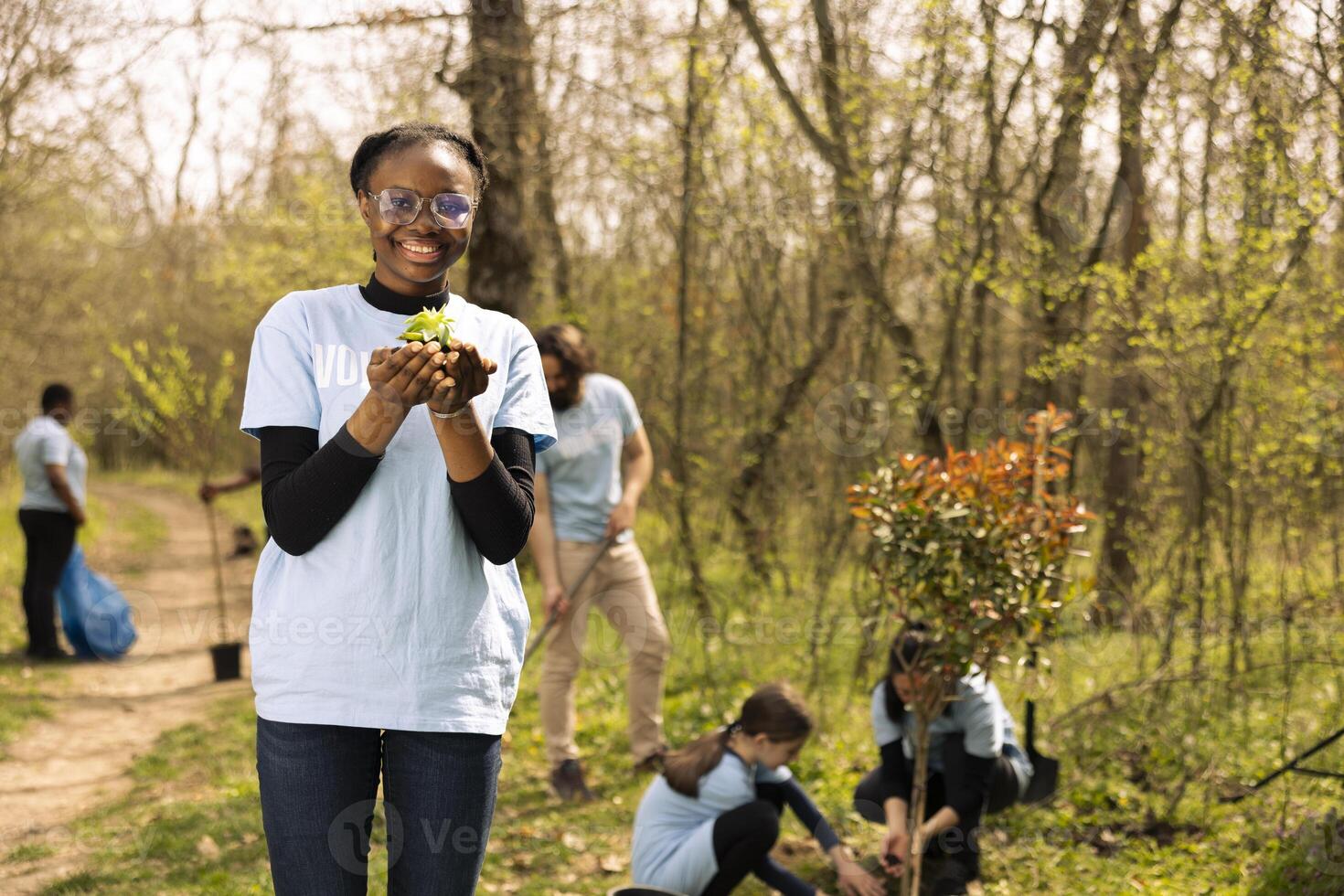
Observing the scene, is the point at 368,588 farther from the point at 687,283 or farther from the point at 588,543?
the point at 687,283

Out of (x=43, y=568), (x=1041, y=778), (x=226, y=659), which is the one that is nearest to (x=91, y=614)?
(x=43, y=568)

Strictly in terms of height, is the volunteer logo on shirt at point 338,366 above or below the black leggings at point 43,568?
above

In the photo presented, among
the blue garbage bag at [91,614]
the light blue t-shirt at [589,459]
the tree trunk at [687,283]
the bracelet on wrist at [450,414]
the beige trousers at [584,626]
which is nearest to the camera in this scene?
the bracelet on wrist at [450,414]

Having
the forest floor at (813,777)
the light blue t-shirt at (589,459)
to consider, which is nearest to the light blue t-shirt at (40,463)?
the forest floor at (813,777)

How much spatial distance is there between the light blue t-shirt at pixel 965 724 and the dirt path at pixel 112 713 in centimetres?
291

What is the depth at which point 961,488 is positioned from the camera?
377cm

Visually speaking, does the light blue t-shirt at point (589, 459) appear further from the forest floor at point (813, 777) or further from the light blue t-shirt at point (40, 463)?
the light blue t-shirt at point (40, 463)

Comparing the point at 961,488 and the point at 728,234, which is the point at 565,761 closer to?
the point at 961,488

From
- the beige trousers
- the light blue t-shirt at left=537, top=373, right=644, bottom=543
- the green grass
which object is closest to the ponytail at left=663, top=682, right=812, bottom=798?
the beige trousers

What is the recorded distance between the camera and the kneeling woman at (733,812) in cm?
397

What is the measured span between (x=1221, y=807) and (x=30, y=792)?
5084 millimetres

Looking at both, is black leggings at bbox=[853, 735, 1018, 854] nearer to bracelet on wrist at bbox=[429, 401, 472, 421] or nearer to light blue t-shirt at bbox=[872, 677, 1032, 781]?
light blue t-shirt at bbox=[872, 677, 1032, 781]

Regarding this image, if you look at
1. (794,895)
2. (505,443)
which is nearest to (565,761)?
(794,895)

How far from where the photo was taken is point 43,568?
27.0 ft
